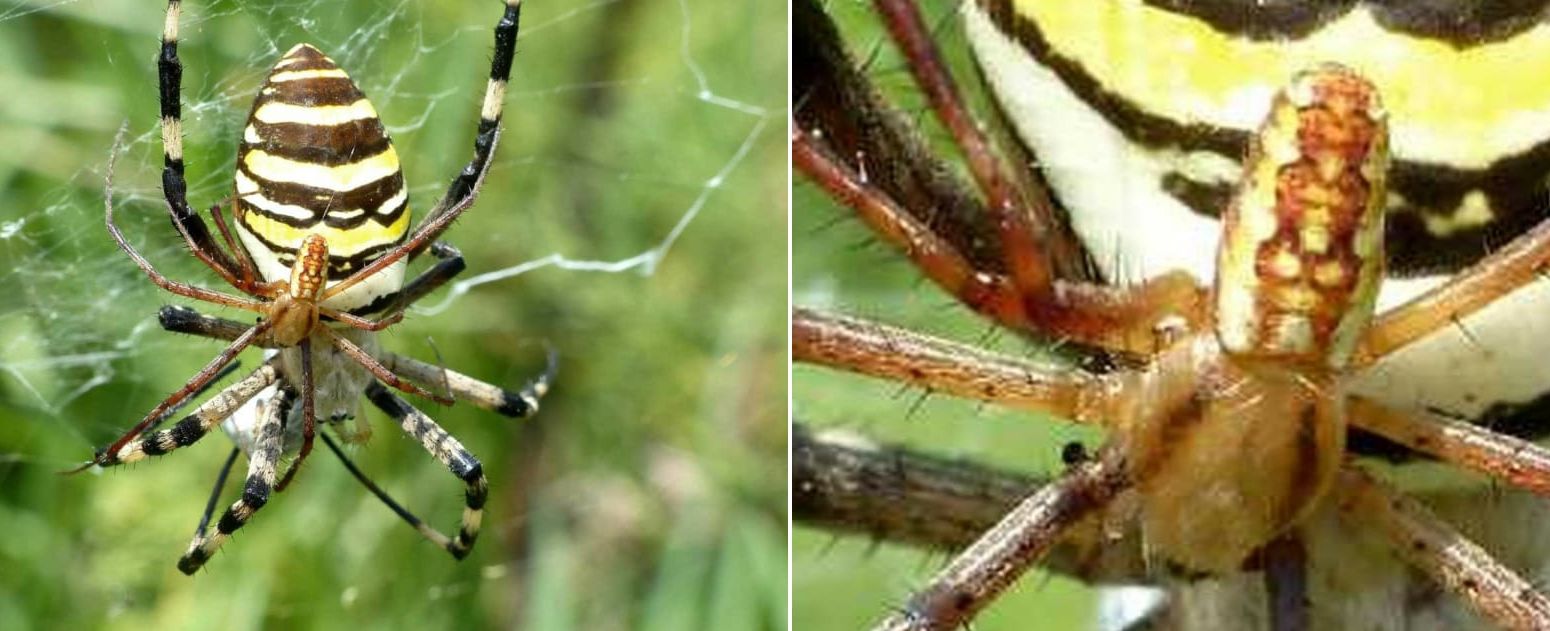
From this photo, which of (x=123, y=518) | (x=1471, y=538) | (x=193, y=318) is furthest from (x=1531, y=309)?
(x=123, y=518)

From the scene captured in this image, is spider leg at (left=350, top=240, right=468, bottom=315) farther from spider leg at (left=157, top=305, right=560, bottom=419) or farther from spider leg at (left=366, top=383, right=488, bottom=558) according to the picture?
spider leg at (left=366, top=383, right=488, bottom=558)

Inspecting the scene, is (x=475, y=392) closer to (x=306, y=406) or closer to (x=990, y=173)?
(x=306, y=406)

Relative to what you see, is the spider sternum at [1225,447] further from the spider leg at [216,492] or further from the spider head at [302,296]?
the spider leg at [216,492]

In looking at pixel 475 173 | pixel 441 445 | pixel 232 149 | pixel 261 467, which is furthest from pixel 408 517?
pixel 475 173

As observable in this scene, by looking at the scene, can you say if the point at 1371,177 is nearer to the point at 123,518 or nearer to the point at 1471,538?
the point at 1471,538

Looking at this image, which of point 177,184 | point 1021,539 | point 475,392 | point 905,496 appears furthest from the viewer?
point 475,392

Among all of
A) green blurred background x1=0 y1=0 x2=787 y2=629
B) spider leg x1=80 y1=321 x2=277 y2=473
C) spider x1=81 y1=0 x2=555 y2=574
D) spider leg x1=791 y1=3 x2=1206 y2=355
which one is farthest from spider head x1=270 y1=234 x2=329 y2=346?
spider leg x1=791 y1=3 x2=1206 y2=355
